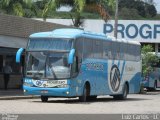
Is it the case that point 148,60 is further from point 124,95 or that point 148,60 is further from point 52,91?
point 52,91

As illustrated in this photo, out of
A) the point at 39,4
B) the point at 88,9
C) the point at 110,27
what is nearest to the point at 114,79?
the point at 88,9

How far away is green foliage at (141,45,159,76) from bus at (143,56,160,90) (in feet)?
3.35

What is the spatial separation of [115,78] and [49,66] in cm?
646

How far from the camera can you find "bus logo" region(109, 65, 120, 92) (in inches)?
1221

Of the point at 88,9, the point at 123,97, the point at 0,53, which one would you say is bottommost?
the point at 123,97

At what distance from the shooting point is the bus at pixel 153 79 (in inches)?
1836

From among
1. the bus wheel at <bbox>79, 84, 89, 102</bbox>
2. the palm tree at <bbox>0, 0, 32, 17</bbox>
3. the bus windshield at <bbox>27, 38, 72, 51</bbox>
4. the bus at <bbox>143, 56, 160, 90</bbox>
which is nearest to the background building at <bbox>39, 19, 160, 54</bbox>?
the bus at <bbox>143, 56, 160, 90</bbox>

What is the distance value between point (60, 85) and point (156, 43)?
41.7 m

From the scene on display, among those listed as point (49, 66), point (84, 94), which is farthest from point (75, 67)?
point (84, 94)

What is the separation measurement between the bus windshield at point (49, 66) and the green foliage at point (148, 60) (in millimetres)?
19326

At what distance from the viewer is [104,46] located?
29719mm

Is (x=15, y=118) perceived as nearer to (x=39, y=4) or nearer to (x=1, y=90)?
(x=1, y=90)

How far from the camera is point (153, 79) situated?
47.8 meters

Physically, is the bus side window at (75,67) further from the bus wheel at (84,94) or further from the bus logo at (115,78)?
the bus logo at (115,78)
